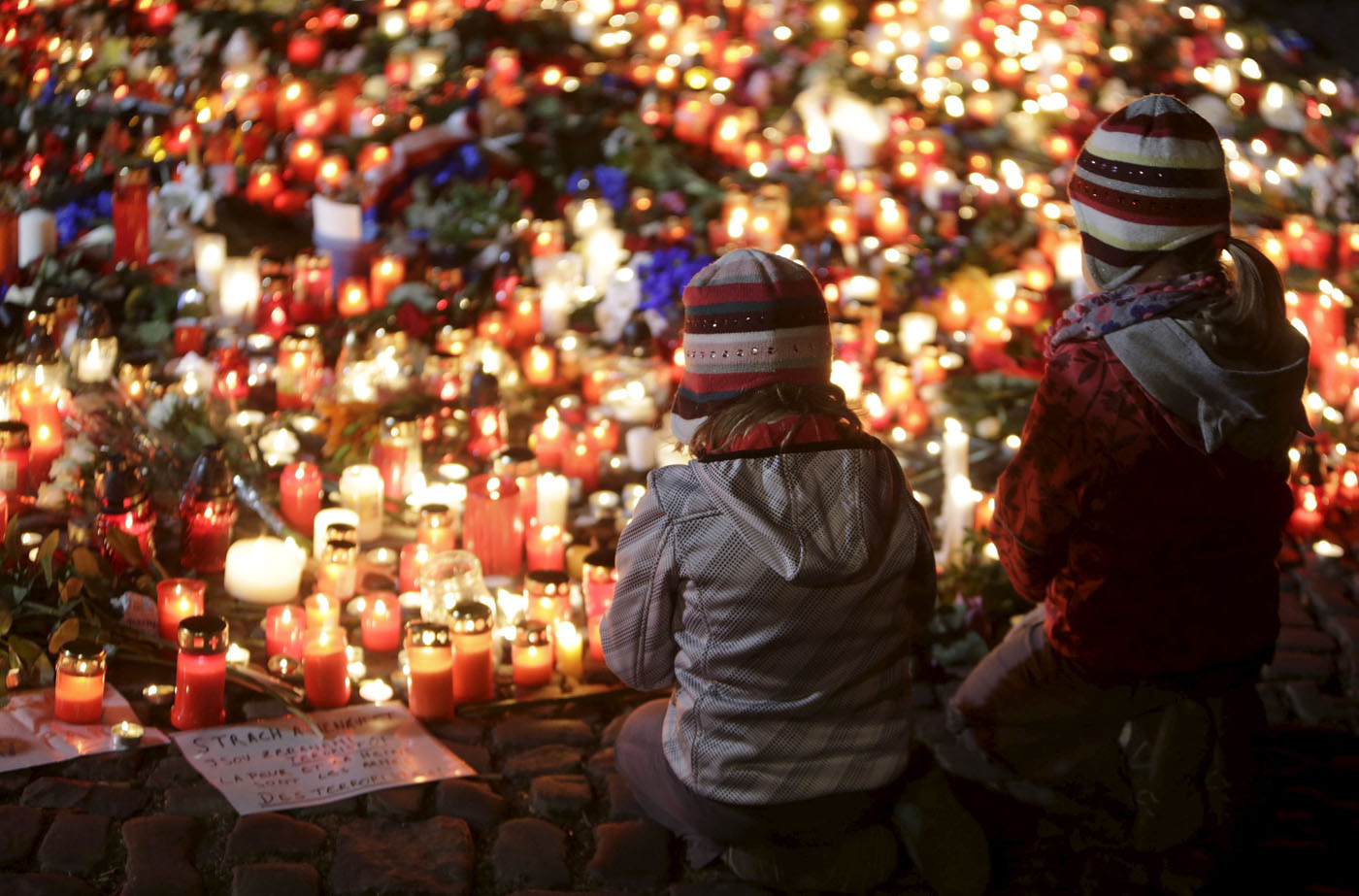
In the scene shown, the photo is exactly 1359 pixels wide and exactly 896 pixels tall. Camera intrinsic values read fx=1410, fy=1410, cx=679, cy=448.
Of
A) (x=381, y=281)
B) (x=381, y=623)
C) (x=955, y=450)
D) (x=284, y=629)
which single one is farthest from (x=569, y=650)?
(x=381, y=281)

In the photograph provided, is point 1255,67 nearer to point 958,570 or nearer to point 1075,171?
point 958,570

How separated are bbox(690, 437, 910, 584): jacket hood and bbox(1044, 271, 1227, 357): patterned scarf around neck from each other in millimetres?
650

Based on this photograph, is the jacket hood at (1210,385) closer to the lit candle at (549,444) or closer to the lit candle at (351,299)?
the lit candle at (549,444)

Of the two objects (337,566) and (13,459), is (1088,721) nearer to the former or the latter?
(337,566)

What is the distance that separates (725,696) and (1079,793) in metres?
1.22

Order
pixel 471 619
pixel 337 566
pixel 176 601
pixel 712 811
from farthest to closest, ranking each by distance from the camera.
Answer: pixel 337 566 < pixel 176 601 < pixel 471 619 < pixel 712 811

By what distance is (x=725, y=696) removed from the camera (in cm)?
294

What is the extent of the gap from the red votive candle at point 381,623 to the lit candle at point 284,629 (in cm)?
23

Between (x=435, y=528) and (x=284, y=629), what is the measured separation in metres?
0.63

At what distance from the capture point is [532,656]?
3980 millimetres

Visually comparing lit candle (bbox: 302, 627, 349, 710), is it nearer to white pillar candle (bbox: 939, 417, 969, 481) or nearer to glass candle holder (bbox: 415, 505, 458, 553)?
glass candle holder (bbox: 415, 505, 458, 553)

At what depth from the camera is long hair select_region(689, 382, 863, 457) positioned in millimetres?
2832

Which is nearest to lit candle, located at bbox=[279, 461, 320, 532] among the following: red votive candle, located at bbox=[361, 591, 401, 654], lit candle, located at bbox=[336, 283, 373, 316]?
red votive candle, located at bbox=[361, 591, 401, 654]

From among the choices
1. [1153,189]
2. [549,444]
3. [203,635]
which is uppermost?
[1153,189]
